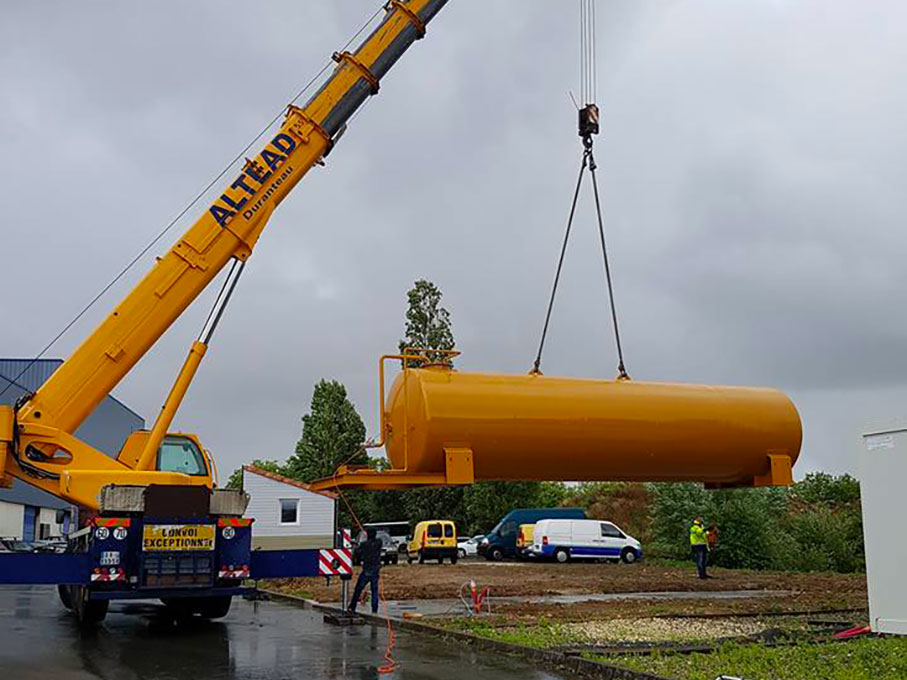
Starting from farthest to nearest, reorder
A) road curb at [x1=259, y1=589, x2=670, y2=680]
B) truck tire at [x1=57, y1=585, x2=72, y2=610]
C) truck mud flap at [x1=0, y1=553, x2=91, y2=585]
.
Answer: truck tire at [x1=57, y1=585, x2=72, y2=610], truck mud flap at [x1=0, y1=553, x2=91, y2=585], road curb at [x1=259, y1=589, x2=670, y2=680]

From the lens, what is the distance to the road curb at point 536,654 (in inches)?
344

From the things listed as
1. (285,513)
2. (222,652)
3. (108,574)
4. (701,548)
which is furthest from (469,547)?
(222,652)

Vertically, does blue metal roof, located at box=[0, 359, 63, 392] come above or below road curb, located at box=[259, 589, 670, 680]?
above

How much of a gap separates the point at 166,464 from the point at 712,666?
8.68 meters

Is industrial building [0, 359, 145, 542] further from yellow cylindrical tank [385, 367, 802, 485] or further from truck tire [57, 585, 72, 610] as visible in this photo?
yellow cylindrical tank [385, 367, 802, 485]

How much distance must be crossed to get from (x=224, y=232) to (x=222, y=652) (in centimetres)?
553

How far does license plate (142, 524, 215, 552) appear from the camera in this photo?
11844 mm

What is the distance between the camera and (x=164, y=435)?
12.8m

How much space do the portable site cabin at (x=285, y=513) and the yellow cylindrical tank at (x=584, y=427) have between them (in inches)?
953

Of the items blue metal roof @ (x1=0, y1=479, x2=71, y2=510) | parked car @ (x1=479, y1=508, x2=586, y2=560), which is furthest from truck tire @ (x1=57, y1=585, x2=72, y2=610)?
parked car @ (x1=479, y1=508, x2=586, y2=560)

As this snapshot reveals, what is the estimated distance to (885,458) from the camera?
8.47 metres

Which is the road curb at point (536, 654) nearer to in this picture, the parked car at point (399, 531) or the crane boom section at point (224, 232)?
the crane boom section at point (224, 232)

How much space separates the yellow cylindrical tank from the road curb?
6.94 ft

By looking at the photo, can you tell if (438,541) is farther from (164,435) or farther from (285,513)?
(164,435)
